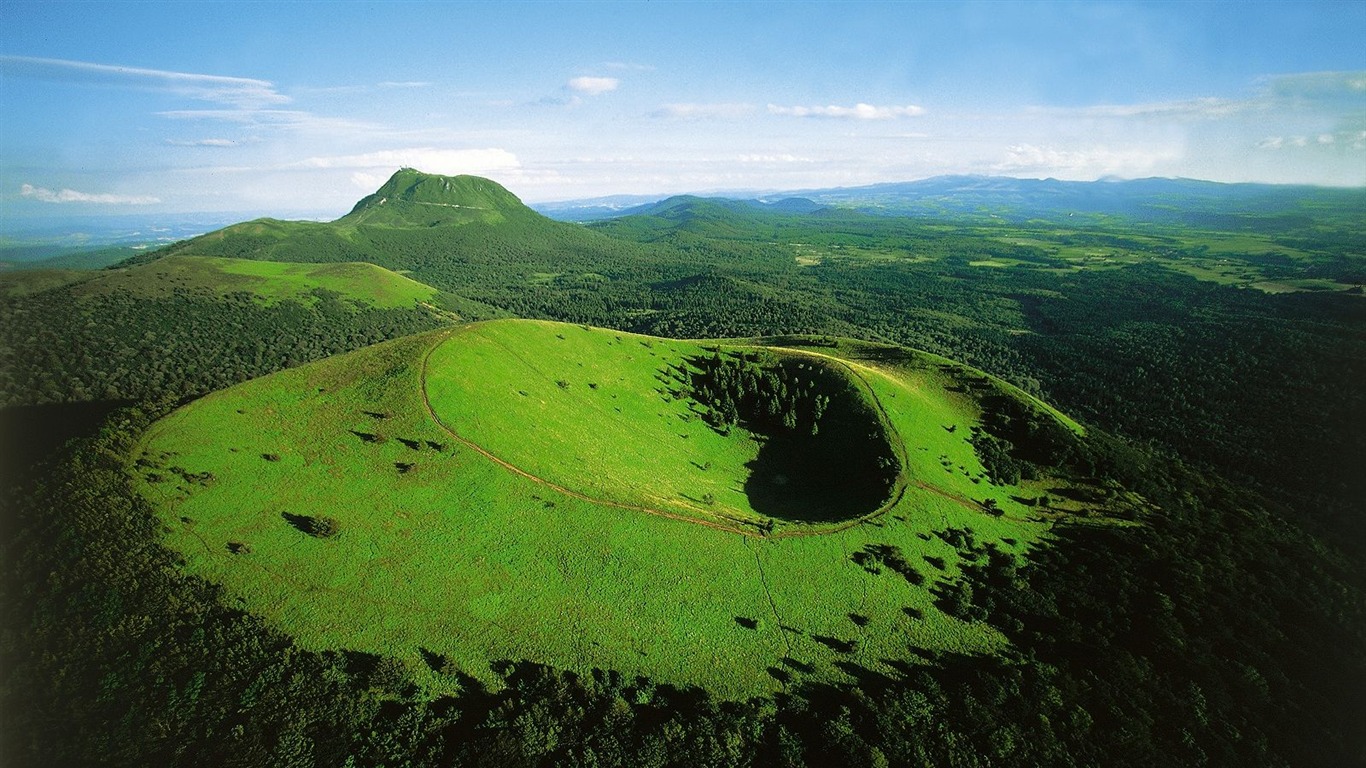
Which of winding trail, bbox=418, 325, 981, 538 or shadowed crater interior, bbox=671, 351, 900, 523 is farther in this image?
shadowed crater interior, bbox=671, 351, 900, 523

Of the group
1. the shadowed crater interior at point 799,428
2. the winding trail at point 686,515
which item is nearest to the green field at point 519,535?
the winding trail at point 686,515

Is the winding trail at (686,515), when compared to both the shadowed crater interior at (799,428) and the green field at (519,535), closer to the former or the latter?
the green field at (519,535)

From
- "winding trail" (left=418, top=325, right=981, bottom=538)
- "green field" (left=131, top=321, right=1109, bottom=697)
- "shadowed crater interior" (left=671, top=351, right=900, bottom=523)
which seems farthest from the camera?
"shadowed crater interior" (left=671, top=351, right=900, bottom=523)

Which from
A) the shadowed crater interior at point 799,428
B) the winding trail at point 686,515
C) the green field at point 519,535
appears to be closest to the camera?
the green field at point 519,535

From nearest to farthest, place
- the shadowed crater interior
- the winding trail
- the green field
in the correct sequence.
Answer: the green field → the winding trail → the shadowed crater interior

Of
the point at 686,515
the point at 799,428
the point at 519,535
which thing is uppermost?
the point at 519,535

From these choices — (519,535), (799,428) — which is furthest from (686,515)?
(799,428)

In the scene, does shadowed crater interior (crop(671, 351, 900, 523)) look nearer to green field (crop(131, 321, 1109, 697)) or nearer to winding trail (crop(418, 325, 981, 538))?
winding trail (crop(418, 325, 981, 538))

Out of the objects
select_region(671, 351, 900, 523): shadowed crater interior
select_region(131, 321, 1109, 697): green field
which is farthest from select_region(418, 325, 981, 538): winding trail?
select_region(671, 351, 900, 523): shadowed crater interior

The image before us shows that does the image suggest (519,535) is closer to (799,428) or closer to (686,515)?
(686,515)

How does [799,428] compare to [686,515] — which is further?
[799,428]
